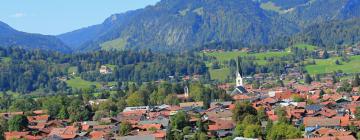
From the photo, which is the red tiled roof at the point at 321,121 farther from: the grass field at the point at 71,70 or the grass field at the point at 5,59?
the grass field at the point at 5,59

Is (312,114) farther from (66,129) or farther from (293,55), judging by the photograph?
(293,55)

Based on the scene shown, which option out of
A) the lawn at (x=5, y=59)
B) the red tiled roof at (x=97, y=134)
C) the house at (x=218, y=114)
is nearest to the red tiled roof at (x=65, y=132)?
the red tiled roof at (x=97, y=134)

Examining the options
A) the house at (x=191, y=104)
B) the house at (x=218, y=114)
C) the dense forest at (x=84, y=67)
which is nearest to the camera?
the house at (x=218, y=114)

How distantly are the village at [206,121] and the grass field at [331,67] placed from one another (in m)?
57.3

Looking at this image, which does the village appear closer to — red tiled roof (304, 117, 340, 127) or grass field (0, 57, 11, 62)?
red tiled roof (304, 117, 340, 127)

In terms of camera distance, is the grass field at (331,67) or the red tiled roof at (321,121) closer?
the red tiled roof at (321,121)

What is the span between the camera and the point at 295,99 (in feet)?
295

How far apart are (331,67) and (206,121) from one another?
304 ft

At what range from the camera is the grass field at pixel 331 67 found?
15180 cm

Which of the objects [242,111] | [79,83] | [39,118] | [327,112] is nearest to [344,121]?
[242,111]

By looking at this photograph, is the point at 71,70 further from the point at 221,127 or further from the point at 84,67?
the point at 221,127

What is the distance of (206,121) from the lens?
2672 inches

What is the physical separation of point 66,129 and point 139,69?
9205 cm

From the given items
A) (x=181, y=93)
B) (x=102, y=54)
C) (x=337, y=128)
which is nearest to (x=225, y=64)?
(x=102, y=54)
